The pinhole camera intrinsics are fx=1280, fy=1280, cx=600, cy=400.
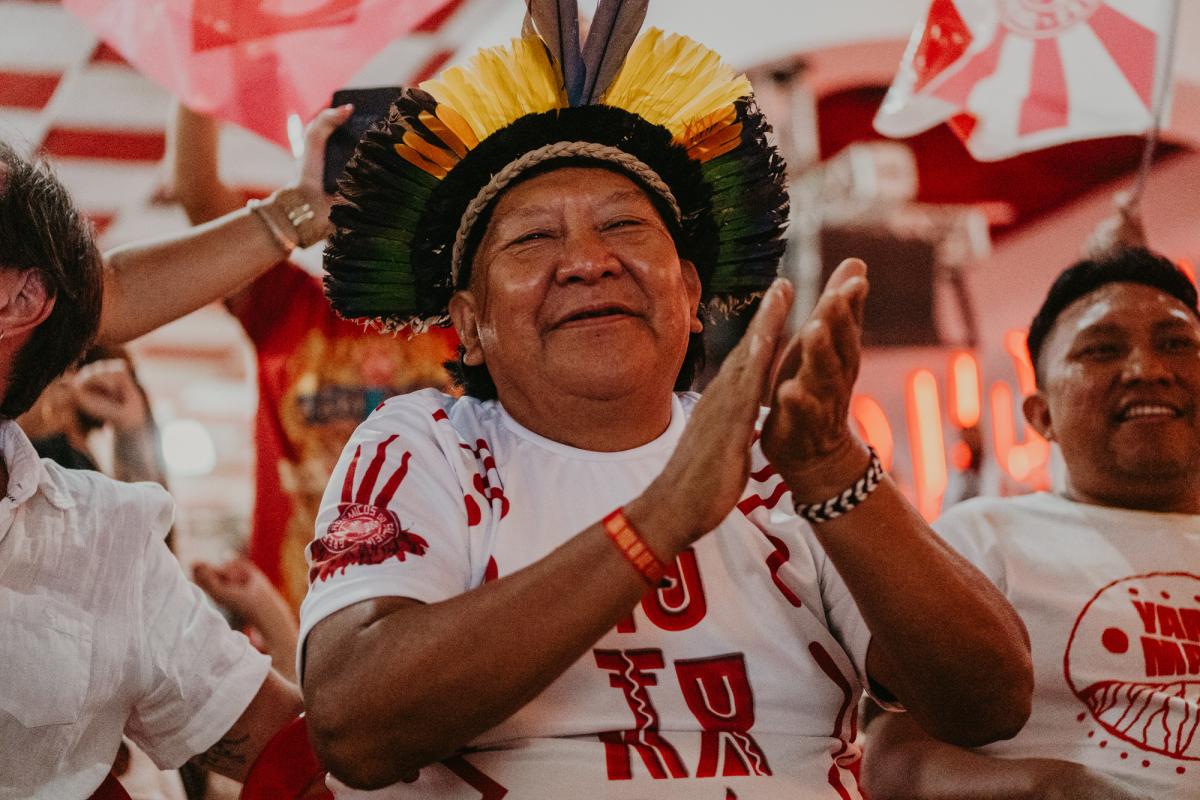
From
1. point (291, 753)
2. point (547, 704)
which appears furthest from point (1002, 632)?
point (291, 753)

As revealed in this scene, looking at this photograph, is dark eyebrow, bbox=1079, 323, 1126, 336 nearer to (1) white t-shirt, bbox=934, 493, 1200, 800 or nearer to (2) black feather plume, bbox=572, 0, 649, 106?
(1) white t-shirt, bbox=934, 493, 1200, 800

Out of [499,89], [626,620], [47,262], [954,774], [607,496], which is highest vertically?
[499,89]

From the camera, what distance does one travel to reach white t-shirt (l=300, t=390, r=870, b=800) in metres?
1.50

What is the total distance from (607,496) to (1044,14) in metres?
1.97

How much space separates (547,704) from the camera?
155 cm

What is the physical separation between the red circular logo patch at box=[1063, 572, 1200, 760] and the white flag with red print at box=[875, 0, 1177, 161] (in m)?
1.18

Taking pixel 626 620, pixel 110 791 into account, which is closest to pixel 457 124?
pixel 626 620

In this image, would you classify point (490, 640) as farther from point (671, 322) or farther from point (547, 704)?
point (671, 322)

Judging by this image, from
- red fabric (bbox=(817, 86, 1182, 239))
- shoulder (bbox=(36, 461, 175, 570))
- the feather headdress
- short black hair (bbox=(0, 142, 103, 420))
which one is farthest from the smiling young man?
red fabric (bbox=(817, 86, 1182, 239))

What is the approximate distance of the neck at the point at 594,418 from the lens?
1.74 metres

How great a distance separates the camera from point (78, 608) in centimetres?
176

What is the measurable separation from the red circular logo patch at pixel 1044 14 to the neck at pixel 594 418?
173cm

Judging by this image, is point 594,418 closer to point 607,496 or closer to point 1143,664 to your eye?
point 607,496

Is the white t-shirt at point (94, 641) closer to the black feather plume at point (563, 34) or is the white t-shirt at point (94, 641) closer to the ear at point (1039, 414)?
the black feather plume at point (563, 34)
